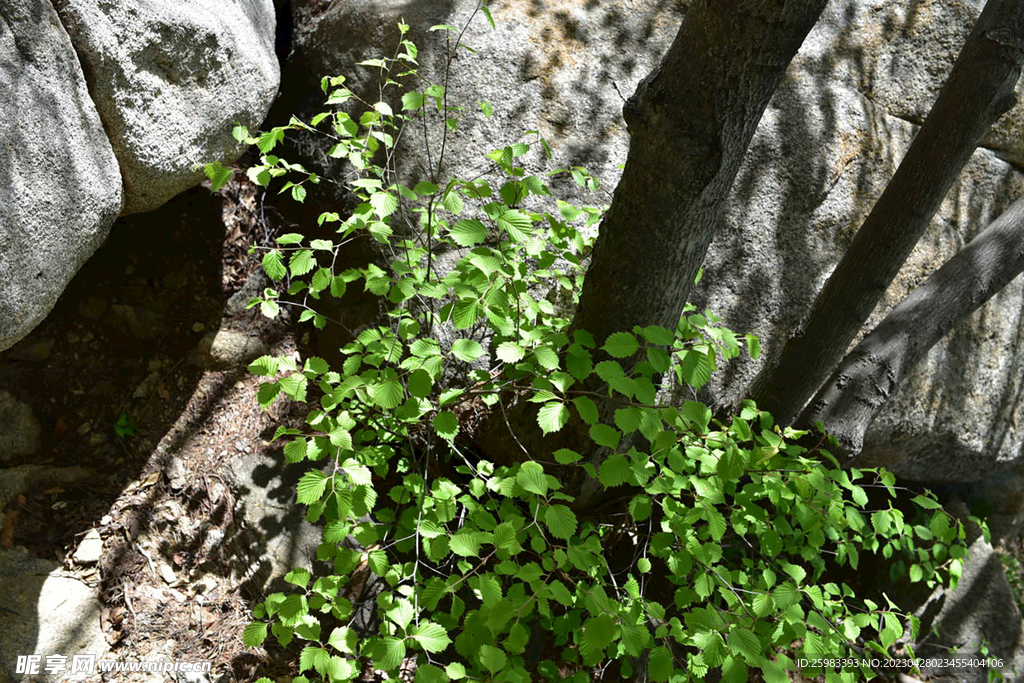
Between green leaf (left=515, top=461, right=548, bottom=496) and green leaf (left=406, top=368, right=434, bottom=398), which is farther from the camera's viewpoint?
green leaf (left=406, top=368, right=434, bottom=398)

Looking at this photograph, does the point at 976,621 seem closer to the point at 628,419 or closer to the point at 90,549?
the point at 628,419

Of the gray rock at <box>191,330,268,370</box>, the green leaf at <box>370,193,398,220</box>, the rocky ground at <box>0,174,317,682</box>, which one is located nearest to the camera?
the green leaf at <box>370,193,398,220</box>

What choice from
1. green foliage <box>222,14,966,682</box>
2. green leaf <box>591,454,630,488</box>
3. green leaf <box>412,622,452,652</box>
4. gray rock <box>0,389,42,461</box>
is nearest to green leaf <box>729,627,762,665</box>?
A: green foliage <box>222,14,966,682</box>

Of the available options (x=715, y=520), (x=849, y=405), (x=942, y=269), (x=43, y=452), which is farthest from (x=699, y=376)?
(x=43, y=452)

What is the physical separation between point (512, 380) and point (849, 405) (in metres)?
1.38

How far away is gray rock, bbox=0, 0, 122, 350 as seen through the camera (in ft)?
6.07

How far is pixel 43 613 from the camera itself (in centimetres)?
242

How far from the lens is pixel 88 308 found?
294 centimetres

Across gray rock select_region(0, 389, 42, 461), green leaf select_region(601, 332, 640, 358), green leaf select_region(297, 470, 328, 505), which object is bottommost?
gray rock select_region(0, 389, 42, 461)

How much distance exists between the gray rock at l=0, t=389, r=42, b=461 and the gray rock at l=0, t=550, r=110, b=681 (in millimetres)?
402

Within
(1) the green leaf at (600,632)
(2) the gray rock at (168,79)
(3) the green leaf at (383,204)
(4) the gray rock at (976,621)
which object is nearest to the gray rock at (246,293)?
(2) the gray rock at (168,79)

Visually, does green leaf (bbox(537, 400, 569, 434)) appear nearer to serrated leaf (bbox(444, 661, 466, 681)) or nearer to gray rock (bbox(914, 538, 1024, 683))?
serrated leaf (bbox(444, 661, 466, 681))

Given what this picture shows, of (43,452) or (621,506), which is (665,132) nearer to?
(621,506)

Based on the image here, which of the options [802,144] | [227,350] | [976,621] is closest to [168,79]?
[227,350]
